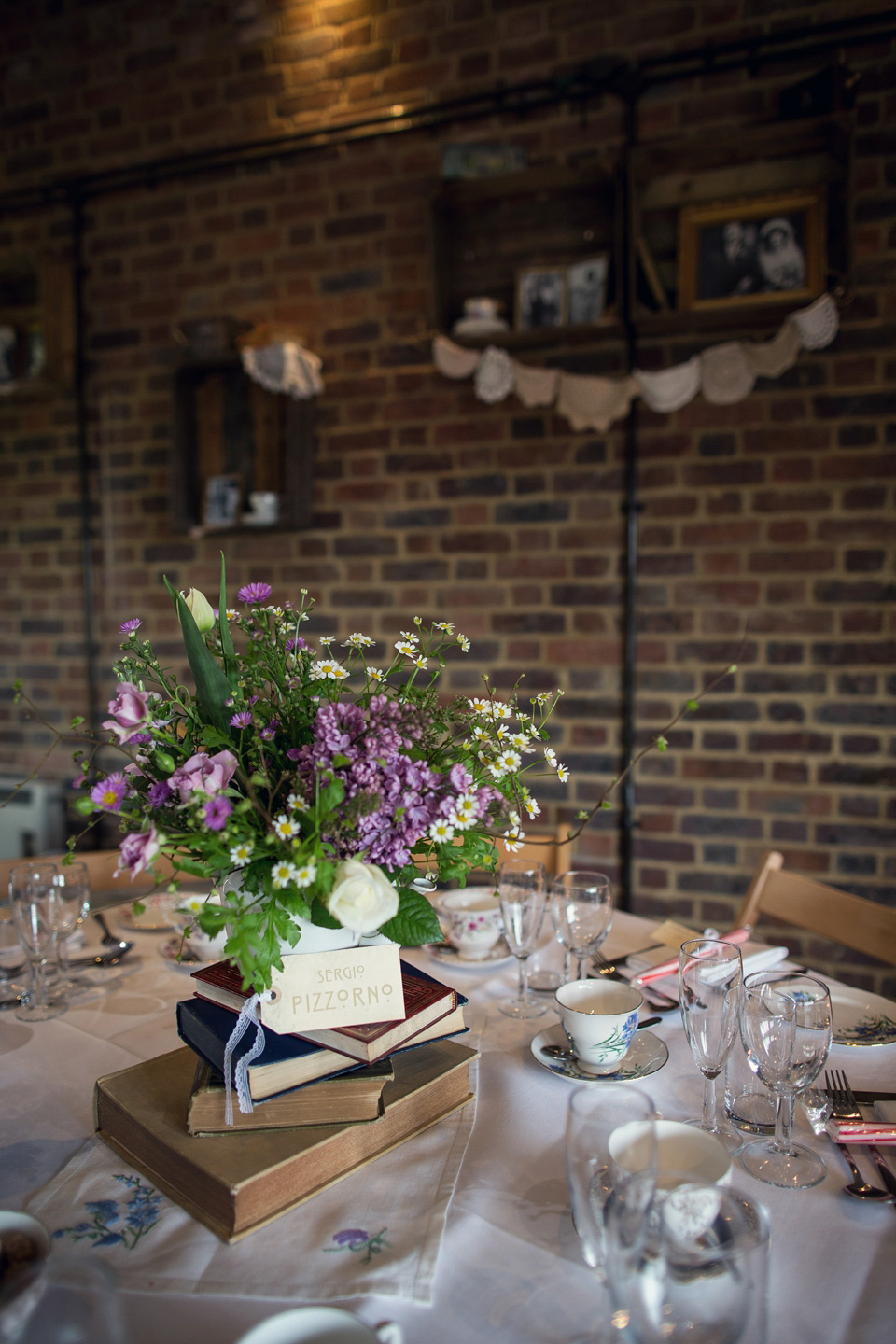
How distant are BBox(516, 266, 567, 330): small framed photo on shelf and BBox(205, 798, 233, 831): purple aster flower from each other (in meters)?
1.84

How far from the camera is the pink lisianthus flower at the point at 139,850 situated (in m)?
0.69

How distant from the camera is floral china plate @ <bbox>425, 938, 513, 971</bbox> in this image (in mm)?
1258

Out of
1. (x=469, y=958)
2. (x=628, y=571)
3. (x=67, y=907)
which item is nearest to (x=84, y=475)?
(x=628, y=571)

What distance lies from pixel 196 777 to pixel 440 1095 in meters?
0.42

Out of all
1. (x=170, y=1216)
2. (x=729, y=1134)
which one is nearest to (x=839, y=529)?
(x=729, y=1134)

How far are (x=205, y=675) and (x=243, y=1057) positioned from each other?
0.33 metres

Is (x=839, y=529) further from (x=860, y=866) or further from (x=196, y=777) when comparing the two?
(x=196, y=777)

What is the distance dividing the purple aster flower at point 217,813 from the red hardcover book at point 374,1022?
6.5 inches

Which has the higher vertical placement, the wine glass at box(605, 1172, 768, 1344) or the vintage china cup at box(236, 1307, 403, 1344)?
the wine glass at box(605, 1172, 768, 1344)

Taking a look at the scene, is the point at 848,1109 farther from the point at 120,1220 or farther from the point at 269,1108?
the point at 120,1220

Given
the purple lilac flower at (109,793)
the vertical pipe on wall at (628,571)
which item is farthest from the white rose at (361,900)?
the vertical pipe on wall at (628,571)

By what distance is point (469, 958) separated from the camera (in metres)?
1.29

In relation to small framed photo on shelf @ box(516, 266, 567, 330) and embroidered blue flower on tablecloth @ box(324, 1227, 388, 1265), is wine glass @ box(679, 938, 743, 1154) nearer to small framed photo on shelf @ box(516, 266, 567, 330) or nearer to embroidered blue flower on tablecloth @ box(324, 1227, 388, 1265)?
embroidered blue flower on tablecloth @ box(324, 1227, 388, 1265)

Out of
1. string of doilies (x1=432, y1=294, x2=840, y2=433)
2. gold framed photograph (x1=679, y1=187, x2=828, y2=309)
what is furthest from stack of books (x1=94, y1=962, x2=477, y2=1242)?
gold framed photograph (x1=679, y1=187, x2=828, y2=309)
